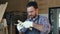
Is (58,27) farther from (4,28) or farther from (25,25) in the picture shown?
(25,25)

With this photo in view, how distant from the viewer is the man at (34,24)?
1.46 meters

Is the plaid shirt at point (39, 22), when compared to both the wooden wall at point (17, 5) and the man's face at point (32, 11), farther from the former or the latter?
the wooden wall at point (17, 5)

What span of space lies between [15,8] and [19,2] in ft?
0.55

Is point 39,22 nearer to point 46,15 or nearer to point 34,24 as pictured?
point 34,24

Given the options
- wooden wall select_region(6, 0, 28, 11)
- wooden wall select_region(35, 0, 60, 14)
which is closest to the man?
wooden wall select_region(35, 0, 60, 14)

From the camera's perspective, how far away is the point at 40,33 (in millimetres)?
1494

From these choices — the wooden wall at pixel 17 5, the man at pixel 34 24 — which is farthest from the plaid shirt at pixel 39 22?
the wooden wall at pixel 17 5

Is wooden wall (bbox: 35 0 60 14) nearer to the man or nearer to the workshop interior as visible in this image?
the workshop interior

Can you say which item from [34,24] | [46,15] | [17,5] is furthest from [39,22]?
[17,5]

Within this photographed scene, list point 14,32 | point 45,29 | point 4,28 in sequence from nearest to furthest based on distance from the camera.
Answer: point 45,29 → point 4,28 → point 14,32

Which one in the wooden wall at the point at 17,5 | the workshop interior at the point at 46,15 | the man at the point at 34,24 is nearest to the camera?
the man at the point at 34,24

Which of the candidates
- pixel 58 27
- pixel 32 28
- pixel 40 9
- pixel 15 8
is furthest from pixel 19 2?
pixel 32 28

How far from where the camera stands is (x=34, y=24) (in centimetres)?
145

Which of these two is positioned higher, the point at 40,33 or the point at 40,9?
the point at 40,9
